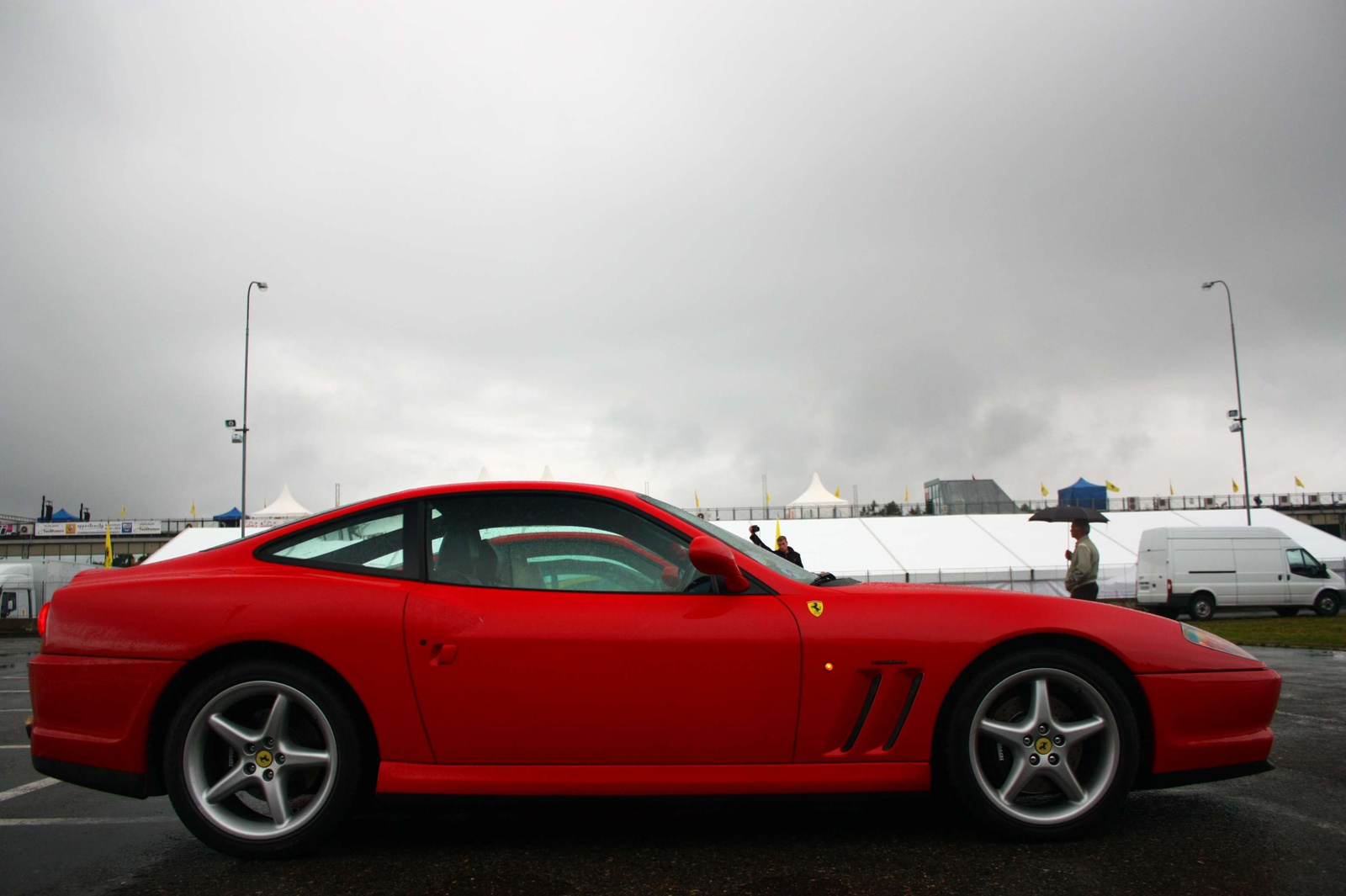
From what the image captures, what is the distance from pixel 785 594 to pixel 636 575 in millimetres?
498

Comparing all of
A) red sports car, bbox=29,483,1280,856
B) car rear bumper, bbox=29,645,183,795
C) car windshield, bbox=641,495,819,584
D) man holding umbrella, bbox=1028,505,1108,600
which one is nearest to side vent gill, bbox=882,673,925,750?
red sports car, bbox=29,483,1280,856

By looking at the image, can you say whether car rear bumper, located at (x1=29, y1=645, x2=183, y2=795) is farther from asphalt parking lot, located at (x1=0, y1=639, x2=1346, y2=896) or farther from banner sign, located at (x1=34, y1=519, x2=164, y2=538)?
banner sign, located at (x1=34, y1=519, x2=164, y2=538)

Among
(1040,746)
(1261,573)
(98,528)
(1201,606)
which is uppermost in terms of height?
(98,528)

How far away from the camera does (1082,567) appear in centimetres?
798

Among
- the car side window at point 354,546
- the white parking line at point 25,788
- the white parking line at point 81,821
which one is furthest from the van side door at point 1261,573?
the white parking line at point 25,788

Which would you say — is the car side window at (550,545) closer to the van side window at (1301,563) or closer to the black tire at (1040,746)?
Result: the black tire at (1040,746)

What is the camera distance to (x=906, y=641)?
2.68 metres

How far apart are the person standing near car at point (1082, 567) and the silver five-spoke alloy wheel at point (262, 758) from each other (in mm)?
7029

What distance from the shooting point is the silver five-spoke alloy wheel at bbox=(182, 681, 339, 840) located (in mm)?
2670

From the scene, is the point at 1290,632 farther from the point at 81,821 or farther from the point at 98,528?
the point at 98,528

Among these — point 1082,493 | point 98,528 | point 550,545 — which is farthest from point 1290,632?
point 98,528

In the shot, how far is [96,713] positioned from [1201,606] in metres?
19.7

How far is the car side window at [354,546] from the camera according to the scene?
288cm

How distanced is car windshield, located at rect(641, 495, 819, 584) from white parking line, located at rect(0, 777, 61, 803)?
2.95 meters
